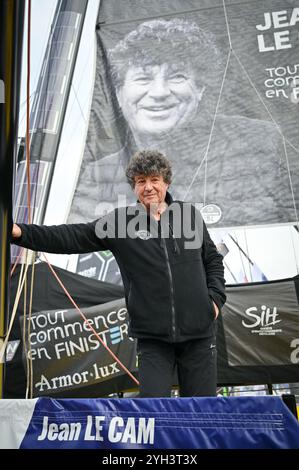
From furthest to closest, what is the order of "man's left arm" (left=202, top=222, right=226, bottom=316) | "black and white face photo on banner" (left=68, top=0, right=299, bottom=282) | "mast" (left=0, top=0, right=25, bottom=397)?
"black and white face photo on banner" (left=68, top=0, right=299, bottom=282)
"man's left arm" (left=202, top=222, right=226, bottom=316)
"mast" (left=0, top=0, right=25, bottom=397)

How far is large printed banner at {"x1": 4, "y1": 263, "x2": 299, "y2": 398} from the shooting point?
3100 mm

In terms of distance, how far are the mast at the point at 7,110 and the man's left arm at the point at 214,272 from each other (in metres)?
0.71

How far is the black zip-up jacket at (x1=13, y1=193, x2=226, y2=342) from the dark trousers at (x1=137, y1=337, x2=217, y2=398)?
40mm

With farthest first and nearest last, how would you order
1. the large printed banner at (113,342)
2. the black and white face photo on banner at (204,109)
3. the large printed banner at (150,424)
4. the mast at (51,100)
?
1. the mast at (51,100)
2. the black and white face photo on banner at (204,109)
3. the large printed banner at (113,342)
4. the large printed banner at (150,424)

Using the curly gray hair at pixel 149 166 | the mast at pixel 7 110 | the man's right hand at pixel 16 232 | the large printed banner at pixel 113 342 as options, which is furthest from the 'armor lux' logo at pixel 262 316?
the mast at pixel 7 110

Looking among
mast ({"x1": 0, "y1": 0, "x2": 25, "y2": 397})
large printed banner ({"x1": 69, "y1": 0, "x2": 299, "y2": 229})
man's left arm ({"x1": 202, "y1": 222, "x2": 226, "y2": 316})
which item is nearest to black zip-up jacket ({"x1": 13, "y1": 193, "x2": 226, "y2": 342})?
man's left arm ({"x1": 202, "y1": 222, "x2": 226, "y2": 316})

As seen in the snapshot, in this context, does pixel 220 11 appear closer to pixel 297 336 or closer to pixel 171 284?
pixel 297 336

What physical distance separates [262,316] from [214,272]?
1489mm

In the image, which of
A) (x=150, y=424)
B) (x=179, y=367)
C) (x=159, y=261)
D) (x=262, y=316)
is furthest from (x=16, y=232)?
(x=262, y=316)

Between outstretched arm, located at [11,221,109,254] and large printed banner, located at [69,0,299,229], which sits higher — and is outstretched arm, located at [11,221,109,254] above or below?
below

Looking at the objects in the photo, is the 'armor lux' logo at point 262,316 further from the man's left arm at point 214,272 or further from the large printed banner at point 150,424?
the large printed banner at point 150,424

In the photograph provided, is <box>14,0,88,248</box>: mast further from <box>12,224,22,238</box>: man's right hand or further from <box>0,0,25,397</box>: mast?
<box>0,0,25,397</box>: mast

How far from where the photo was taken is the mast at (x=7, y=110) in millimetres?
1113

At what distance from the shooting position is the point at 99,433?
41.4 inches
